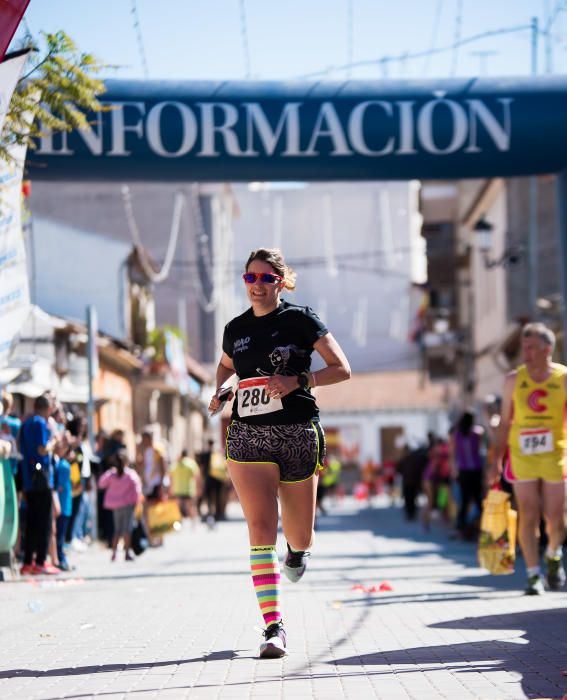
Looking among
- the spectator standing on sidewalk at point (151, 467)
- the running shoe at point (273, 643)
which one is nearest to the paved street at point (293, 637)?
the running shoe at point (273, 643)

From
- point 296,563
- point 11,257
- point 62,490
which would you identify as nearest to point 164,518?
point 62,490

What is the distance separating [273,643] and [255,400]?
3.74 ft

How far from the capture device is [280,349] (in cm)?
729

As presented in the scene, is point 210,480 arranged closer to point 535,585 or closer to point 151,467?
point 151,467

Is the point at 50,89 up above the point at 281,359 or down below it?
above

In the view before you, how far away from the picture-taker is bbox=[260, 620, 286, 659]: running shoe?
7.02 metres

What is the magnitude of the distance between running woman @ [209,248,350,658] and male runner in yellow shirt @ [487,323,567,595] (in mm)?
3329

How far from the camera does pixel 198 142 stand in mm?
14289

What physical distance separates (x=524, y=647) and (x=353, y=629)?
140 cm

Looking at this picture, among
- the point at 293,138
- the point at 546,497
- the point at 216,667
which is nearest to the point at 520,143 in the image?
the point at 293,138

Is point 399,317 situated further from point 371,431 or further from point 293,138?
point 293,138

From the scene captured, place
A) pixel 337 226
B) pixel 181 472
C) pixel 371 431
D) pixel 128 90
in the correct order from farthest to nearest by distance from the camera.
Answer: pixel 371 431, pixel 337 226, pixel 181 472, pixel 128 90

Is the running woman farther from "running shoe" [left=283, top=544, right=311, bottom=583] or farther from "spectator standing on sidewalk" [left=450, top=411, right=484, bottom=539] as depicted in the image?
"spectator standing on sidewalk" [left=450, top=411, right=484, bottom=539]

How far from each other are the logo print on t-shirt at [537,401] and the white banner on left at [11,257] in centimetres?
379
